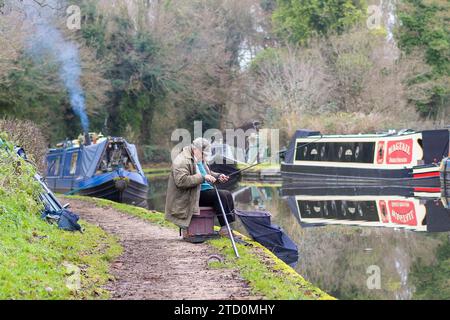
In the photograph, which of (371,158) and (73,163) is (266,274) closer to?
(73,163)

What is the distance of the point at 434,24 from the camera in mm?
33750

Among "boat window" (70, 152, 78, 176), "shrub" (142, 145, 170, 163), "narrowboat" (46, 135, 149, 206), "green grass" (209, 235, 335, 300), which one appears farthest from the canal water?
"shrub" (142, 145, 170, 163)

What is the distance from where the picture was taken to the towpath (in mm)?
6035

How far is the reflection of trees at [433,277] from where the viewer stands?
25.4ft

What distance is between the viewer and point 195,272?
7027 millimetres

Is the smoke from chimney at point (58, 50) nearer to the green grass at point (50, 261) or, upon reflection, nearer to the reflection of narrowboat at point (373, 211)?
the reflection of narrowboat at point (373, 211)

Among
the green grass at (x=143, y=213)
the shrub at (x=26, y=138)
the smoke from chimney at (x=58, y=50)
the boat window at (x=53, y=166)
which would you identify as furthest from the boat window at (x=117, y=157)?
the smoke from chimney at (x=58, y=50)

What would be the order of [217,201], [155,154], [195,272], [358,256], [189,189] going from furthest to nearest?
[155,154] < [358,256] < [217,201] < [189,189] < [195,272]

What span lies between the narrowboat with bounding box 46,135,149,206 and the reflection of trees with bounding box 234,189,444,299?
5921 mm

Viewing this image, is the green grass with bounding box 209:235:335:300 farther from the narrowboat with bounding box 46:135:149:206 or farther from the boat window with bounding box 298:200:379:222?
the narrowboat with bounding box 46:135:149:206

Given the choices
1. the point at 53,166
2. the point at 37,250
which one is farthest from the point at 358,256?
the point at 53,166

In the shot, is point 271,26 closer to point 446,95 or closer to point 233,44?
point 233,44

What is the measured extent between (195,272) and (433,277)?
3173mm
